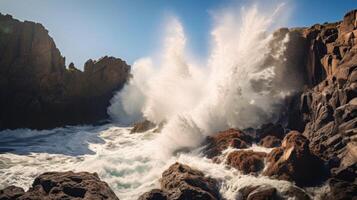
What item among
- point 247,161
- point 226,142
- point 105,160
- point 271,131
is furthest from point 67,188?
point 271,131

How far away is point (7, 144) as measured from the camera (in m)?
25.5

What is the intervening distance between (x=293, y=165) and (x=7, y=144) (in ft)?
65.4

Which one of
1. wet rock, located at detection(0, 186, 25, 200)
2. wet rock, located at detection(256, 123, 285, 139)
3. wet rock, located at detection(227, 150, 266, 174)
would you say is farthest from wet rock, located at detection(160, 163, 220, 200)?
wet rock, located at detection(256, 123, 285, 139)

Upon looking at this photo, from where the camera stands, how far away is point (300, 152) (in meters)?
14.6

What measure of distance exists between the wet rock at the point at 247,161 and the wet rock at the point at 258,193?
1688 mm

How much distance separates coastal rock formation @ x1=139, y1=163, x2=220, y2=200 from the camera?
13.9 meters

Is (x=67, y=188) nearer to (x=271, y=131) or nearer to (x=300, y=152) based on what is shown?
(x=300, y=152)

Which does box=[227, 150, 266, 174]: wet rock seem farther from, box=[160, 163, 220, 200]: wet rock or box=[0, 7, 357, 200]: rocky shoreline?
box=[160, 163, 220, 200]: wet rock

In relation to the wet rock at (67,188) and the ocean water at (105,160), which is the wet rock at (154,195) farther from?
the wet rock at (67,188)

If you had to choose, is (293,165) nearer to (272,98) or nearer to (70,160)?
(272,98)

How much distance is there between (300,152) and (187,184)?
4.70 metres

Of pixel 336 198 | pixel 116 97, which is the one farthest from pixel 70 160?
pixel 116 97

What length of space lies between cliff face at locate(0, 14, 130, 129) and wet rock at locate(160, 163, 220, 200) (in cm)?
1925

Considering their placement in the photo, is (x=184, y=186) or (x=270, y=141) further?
(x=270, y=141)
